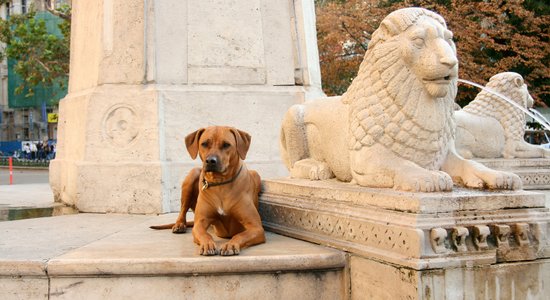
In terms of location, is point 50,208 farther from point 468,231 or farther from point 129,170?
point 468,231

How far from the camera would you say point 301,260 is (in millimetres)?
4324

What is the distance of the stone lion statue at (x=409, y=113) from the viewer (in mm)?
4387

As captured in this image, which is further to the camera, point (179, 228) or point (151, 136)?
point (151, 136)

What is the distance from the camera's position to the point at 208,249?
14.4 ft

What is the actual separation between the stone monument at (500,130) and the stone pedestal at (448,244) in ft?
→ 16.3

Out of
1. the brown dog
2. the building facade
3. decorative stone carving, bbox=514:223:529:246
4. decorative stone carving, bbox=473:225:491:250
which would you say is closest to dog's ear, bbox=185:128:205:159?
the brown dog

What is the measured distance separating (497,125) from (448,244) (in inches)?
228

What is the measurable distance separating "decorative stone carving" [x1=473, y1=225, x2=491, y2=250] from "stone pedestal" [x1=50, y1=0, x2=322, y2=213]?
14.0ft

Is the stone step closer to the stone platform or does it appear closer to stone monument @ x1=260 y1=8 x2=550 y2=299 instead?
stone monument @ x1=260 y1=8 x2=550 y2=299

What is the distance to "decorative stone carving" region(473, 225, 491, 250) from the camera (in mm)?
3854

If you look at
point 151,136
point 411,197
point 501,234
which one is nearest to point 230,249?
point 411,197

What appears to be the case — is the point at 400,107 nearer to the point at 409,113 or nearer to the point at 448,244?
the point at 409,113

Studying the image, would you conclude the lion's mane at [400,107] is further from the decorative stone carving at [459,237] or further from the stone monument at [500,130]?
the stone monument at [500,130]

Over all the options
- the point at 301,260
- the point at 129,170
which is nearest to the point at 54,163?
the point at 129,170
